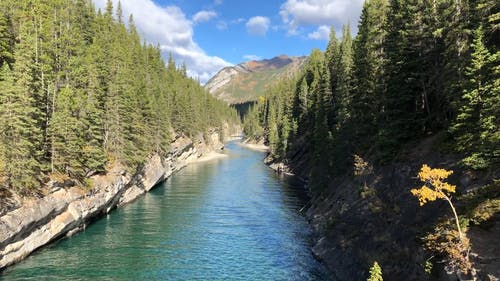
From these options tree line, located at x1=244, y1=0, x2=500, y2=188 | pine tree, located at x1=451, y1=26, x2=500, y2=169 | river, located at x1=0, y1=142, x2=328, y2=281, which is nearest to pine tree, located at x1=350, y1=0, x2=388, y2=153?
tree line, located at x1=244, y1=0, x2=500, y2=188

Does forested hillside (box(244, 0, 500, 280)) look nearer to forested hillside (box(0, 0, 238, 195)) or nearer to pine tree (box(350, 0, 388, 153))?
pine tree (box(350, 0, 388, 153))

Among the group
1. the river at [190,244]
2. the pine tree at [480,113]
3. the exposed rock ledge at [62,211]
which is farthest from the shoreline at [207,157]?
the pine tree at [480,113]

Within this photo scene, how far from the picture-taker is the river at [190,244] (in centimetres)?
3158

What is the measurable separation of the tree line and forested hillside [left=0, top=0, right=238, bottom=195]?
3243 centimetres

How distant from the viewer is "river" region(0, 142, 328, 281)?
3158cm

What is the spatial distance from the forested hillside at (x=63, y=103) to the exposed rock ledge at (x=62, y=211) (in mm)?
1984

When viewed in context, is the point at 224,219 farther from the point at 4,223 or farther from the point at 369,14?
the point at 369,14

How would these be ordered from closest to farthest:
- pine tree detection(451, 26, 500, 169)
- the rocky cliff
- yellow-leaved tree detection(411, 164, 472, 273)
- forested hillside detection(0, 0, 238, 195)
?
yellow-leaved tree detection(411, 164, 472, 273)
the rocky cliff
pine tree detection(451, 26, 500, 169)
forested hillside detection(0, 0, 238, 195)

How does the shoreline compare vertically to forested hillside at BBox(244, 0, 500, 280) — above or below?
below

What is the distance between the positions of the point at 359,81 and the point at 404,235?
28298 mm

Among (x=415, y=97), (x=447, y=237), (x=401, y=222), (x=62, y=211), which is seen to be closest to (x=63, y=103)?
(x=62, y=211)

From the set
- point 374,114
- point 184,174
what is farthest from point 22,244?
point 184,174

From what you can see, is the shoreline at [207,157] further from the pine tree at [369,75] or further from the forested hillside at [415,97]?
the pine tree at [369,75]

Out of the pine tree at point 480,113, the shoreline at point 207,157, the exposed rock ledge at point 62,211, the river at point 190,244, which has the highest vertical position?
the pine tree at point 480,113
